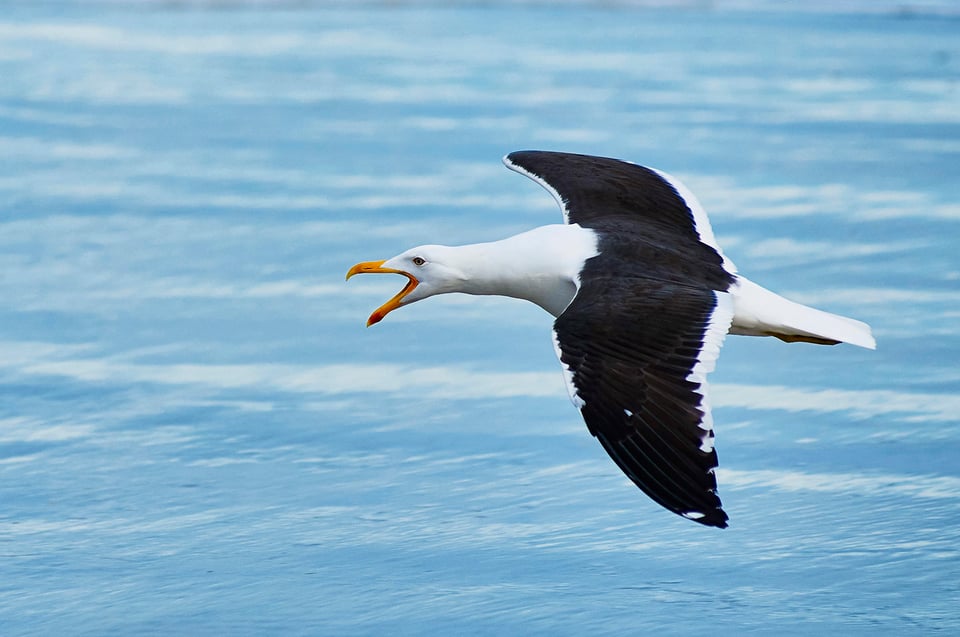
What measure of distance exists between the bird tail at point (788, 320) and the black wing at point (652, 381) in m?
0.40

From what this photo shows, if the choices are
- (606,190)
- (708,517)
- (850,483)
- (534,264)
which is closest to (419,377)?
(606,190)

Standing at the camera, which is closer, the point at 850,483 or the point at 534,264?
the point at 850,483

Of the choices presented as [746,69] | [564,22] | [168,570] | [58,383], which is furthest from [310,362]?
[564,22]

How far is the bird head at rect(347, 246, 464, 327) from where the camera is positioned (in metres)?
5.68

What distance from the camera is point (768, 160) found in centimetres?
1025

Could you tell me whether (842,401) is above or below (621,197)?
below

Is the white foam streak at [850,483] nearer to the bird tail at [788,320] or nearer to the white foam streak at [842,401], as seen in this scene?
the bird tail at [788,320]

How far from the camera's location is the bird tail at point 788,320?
5219 millimetres

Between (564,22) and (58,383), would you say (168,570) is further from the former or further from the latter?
(564,22)

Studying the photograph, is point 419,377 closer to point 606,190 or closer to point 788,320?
point 606,190

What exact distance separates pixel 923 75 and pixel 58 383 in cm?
913

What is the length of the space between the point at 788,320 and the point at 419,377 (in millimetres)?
1656

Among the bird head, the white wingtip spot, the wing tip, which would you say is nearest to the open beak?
the bird head

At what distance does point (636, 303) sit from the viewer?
15.5ft
